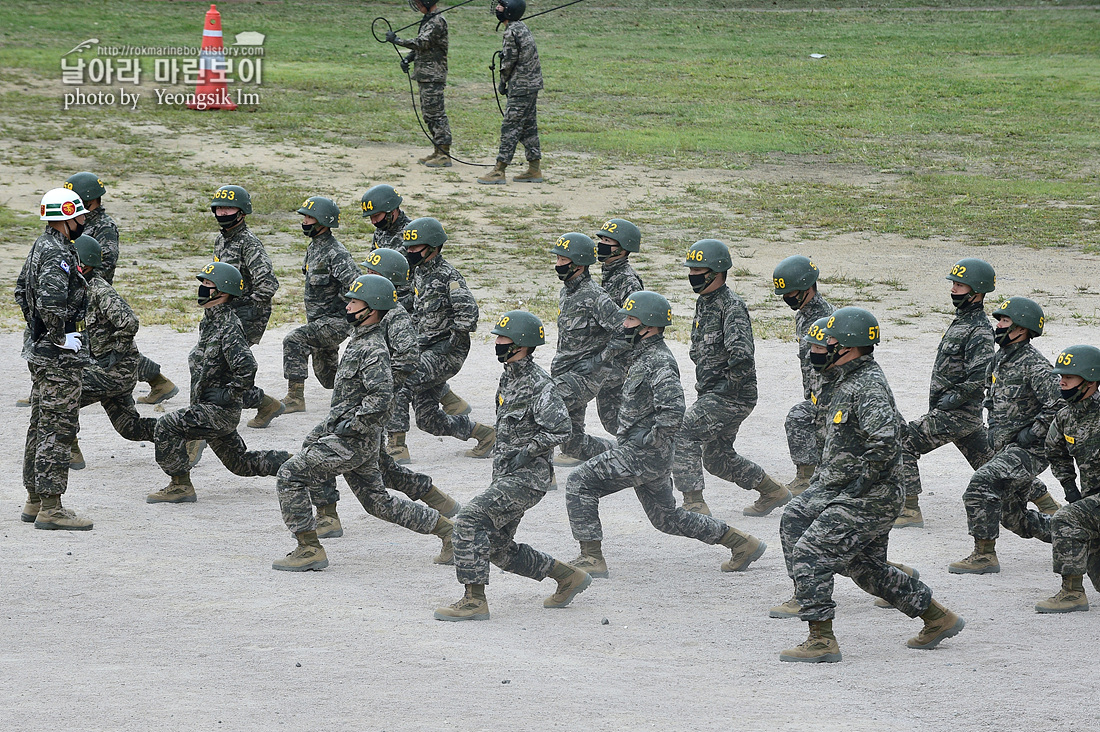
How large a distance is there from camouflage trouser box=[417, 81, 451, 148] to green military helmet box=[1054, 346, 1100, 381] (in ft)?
50.2

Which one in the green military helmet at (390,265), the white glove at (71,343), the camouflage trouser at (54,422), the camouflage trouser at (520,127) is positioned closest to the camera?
the white glove at (71,343)

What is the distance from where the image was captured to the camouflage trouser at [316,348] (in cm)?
1301

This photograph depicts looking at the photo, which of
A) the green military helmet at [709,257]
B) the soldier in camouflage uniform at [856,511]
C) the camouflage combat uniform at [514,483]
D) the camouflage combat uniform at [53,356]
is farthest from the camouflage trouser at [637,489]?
the camouflage combat uniform at [53,356]

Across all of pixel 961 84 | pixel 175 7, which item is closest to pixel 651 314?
pixel 961 84

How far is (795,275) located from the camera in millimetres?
10633

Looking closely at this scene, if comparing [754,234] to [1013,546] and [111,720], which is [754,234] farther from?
[111,720]

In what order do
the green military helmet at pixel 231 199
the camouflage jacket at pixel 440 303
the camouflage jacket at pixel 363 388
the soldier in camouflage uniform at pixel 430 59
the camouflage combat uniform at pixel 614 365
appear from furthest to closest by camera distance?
the soldier in camouflage uniform at pixel 430 59, the green military helmet at pixel 231 199, the camouflage jacket at pixel 440 303, the camouflage combat uniform at pixel 614 365, the camouflage jacket at pixel 363 388

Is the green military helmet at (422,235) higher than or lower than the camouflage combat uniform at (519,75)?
lower

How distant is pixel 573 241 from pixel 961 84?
24.5 metres

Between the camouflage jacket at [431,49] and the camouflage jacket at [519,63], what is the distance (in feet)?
4.44

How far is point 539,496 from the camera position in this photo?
9031 millimetres

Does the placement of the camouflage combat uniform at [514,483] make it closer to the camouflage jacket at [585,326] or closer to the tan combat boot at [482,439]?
the camouflage jacket at [585,326]

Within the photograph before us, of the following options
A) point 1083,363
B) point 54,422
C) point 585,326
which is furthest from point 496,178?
point 1083,363

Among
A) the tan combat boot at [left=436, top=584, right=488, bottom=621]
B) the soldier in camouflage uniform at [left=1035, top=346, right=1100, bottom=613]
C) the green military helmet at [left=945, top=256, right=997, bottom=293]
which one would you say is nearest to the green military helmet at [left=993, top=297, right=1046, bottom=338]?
the green military helmet at [left=945, top=256, right=997, bottom=293]
